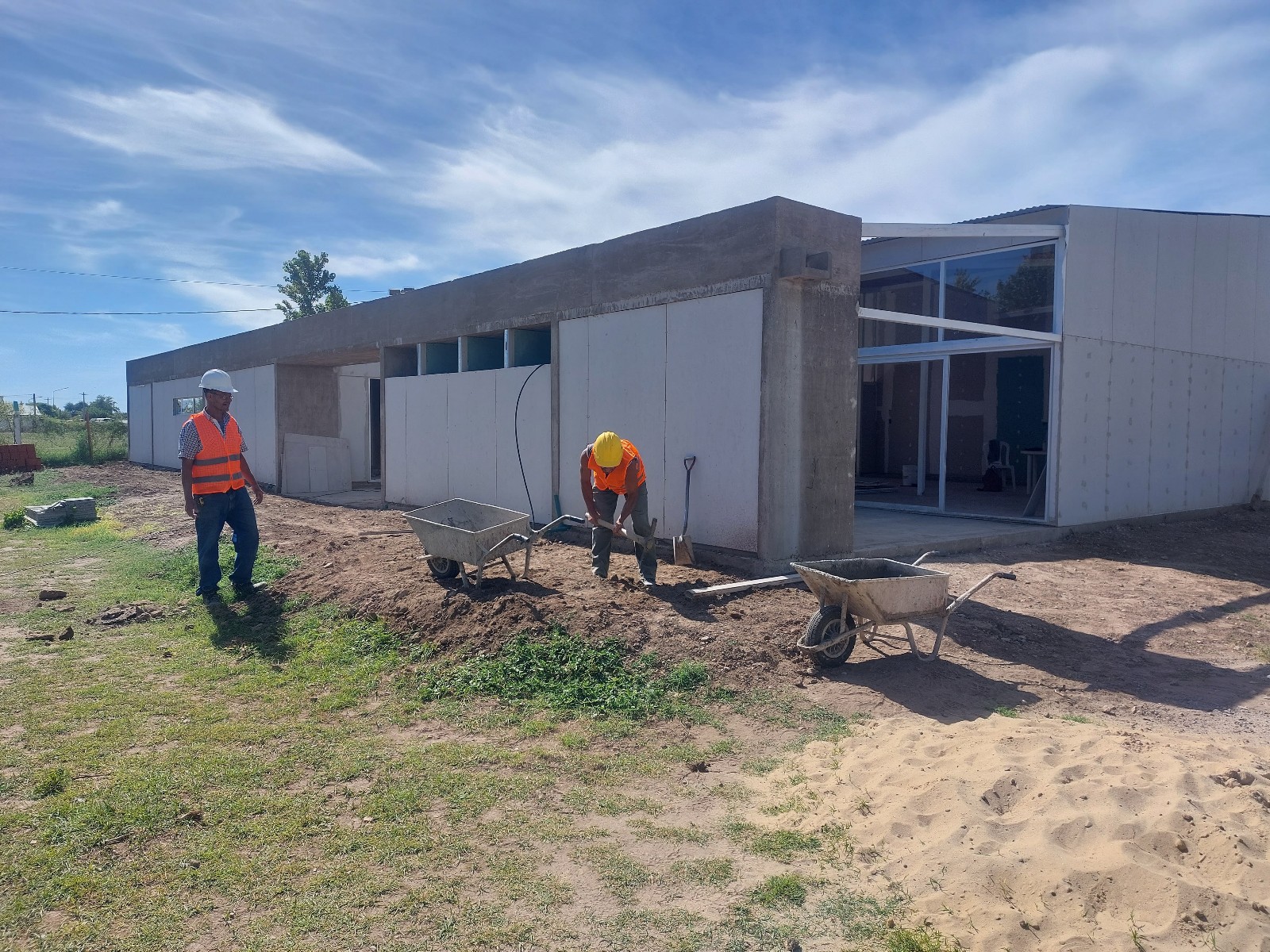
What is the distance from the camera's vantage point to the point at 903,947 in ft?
9.52

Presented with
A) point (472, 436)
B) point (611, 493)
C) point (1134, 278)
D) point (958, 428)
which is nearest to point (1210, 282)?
point (1134, 278)

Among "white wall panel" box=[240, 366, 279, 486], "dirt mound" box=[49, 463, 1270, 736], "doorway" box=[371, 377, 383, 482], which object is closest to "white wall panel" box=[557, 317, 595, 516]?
"dirt mound" box=[49, 463, 1270, 736]

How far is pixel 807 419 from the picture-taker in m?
8.40

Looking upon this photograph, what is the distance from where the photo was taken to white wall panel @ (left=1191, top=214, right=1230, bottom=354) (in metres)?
13.7

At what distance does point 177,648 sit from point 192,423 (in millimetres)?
2288

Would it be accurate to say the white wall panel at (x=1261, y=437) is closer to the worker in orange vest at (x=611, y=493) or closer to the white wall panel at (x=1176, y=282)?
the white wall panel at (x=1176, y=282)

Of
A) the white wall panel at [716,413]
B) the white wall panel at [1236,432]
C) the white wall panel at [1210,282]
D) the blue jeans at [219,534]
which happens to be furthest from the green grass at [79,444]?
the white wall panel at [1236,432]

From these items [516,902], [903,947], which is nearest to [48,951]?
[516,902]

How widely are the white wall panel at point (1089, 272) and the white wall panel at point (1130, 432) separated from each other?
684 mm

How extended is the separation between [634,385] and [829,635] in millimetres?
4608

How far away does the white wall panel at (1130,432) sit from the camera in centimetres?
1262

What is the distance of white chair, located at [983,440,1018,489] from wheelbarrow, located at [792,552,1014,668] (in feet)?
39.9

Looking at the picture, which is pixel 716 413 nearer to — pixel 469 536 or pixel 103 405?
pixel 469 536

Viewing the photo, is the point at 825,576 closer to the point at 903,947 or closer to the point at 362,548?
the point at 903,947
